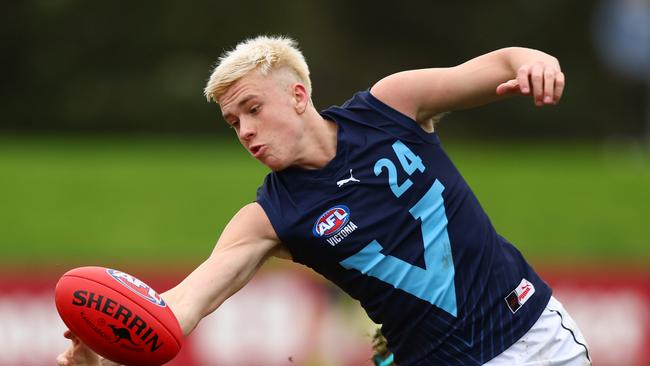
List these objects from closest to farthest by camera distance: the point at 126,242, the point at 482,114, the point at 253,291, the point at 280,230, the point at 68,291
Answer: the point at 68,291
the point at 280,230
the point at 253,291
the point at 126,242
the point at 482,114

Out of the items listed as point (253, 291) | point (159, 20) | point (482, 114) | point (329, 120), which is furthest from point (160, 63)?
point (329, 120)

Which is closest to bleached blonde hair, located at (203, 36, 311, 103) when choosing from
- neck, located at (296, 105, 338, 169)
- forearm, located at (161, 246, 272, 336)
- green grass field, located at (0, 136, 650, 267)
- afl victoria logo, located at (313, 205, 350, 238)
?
neck, located at (296, 105, 338, 169)

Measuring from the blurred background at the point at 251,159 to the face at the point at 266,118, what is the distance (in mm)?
1345

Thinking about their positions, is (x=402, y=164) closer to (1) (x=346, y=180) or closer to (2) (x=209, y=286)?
(1) (x=346, y=180)

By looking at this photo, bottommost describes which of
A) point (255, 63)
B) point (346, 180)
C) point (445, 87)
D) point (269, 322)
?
point (269, 322)

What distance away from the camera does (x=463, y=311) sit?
198 inches

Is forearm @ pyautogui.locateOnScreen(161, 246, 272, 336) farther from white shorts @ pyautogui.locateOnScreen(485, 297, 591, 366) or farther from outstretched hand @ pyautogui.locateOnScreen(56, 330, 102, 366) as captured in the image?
white shorts @ pyautogui.locateOnScreen(485, 297, 591, 366)

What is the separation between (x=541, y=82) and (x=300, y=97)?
40.7 inches

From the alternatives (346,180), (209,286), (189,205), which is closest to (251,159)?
(189,205)

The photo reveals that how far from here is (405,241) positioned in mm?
5023

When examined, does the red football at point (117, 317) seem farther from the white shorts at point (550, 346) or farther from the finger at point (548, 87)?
the finger at point (548, 87)

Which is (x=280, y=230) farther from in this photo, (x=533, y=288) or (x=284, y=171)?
(x=533, y=288)

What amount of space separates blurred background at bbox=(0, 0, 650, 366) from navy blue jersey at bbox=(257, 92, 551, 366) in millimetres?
1008

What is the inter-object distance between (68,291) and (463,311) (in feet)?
5.07
